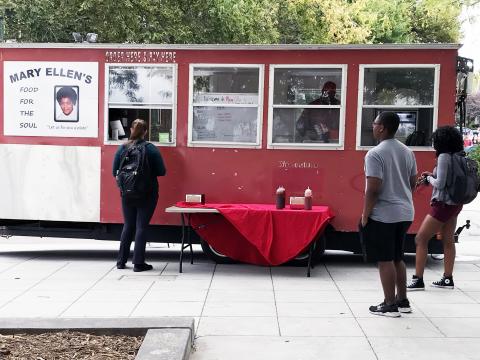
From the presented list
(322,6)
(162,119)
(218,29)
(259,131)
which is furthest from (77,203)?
(322,6)

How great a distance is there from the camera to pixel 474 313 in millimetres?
5949

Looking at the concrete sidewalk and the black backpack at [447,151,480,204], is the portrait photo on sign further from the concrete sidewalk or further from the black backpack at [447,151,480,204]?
the black backpack at [447,151,480,204]

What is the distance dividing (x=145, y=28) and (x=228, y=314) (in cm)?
1250

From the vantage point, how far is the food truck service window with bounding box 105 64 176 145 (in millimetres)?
8297

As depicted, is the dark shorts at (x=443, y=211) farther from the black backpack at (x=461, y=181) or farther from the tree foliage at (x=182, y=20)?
the tree foliage at (x=182, y=20)

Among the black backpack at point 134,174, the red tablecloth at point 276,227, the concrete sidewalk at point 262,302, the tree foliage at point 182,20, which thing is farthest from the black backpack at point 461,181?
the tree foliage at point 182,20

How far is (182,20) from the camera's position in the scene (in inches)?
690

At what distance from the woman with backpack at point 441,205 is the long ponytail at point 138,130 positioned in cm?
339

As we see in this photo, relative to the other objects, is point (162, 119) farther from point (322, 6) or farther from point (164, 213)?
point (322, 6)

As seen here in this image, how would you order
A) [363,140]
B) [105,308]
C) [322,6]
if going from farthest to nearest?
[322,6] < [363,140] < [105,308]

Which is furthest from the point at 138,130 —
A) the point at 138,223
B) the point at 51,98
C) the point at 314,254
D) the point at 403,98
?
the point at 403,98

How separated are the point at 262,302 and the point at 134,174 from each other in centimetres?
236

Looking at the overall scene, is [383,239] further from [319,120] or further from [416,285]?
[319,120]

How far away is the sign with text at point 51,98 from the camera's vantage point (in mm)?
8414
